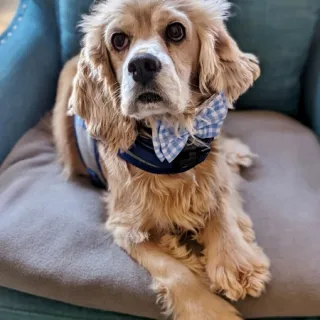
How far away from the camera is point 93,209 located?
5.39 feet

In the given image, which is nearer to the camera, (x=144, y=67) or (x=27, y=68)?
(x=144, y=67)

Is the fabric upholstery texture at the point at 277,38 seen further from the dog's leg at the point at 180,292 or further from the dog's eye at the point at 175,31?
the dog's leg at the point at 180,292

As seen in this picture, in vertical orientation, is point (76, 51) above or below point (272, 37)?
below

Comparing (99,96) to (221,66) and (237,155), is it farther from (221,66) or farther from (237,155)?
(237,155)

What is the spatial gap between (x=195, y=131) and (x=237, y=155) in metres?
0.38

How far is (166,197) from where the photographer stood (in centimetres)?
150

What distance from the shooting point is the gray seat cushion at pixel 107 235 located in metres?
1.37

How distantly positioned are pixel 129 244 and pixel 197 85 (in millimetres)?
475

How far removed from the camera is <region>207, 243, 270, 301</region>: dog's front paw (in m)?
1.36

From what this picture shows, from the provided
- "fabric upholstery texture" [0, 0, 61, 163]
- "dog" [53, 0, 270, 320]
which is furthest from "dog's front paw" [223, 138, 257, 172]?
"fabric upholstery texture" [0, 0, 61, 163]

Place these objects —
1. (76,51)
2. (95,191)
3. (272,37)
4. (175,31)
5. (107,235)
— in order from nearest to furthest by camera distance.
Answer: (175,31), (107,235), (95,191), (272,37), (76,51)

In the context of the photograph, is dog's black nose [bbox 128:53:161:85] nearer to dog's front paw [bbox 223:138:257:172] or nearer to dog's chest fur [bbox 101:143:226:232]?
dog's chest fur [bbox 101:143:226:232]

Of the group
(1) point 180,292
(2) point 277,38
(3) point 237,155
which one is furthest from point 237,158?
(1) point 180,292

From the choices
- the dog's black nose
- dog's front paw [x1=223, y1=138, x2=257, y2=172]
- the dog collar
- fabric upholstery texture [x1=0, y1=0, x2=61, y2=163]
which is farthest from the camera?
fabric upholstery texture [x1=0, y1=0, x2=61, y2=163]
